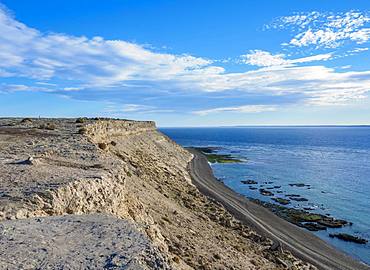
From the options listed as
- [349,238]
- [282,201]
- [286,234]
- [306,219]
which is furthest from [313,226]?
[282,201]

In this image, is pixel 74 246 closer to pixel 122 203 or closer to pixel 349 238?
pixel 122 203

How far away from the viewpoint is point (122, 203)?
717 inches

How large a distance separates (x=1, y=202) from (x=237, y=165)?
265 feet

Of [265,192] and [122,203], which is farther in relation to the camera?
[265,192]

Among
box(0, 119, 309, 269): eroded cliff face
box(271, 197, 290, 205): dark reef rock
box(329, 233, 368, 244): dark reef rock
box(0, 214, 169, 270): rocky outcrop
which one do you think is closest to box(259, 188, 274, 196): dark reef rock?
box(271, 197, 290, 205): dark reef rock

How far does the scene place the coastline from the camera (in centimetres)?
2997

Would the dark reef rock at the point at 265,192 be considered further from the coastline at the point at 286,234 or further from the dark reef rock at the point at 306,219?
the coastline at the point at 286,234

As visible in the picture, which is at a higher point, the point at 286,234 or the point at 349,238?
the point at 286,234

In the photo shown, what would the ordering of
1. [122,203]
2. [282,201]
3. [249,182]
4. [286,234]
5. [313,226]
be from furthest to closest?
[249,182]
[282,201]
[313,226]
[286,234]
[122,203]

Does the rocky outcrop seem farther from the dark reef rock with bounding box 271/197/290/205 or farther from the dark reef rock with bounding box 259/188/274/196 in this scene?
the dark reef rock with bounding box 259/188/274/196

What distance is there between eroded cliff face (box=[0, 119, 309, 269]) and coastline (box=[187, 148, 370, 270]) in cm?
237

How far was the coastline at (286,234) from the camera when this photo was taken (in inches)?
1180

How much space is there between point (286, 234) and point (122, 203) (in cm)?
2259

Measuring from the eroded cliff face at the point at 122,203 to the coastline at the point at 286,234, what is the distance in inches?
93.3
